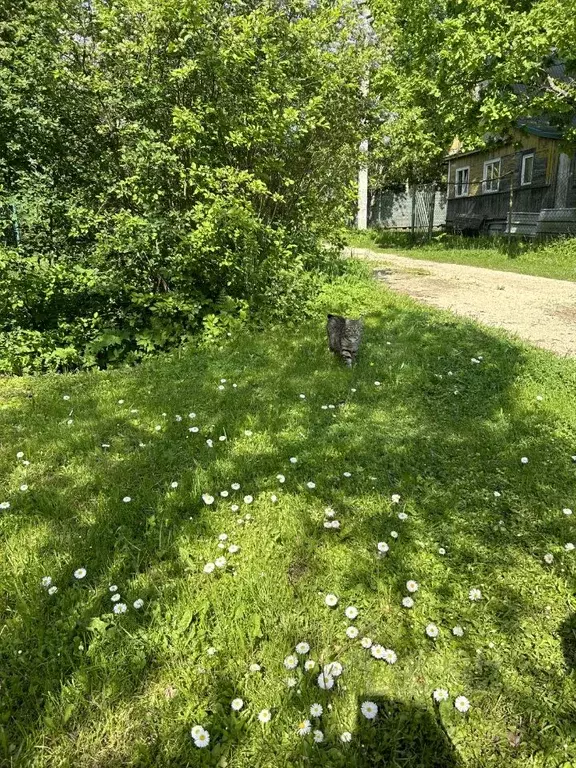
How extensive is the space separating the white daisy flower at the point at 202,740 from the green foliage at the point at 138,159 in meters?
4.24

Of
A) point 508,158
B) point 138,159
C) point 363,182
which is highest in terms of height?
point 508,158

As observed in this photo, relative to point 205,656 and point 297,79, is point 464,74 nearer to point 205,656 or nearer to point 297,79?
point 297,79

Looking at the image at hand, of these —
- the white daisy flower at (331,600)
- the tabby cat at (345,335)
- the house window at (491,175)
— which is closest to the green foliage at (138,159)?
the tabby cat at (345,335)

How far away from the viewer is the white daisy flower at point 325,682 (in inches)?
70.2

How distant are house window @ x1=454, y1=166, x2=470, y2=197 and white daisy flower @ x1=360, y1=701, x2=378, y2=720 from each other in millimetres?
23856

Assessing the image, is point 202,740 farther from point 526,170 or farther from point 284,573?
point 526,170

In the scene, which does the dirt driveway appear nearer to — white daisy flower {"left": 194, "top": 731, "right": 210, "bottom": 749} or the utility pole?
the utility pole

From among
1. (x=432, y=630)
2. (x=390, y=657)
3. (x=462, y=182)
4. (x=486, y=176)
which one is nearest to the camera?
(x=390, y=657)

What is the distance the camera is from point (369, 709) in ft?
5.63

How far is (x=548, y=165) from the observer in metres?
17.0

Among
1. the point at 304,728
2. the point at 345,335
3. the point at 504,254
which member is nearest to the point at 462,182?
the point at 504,254

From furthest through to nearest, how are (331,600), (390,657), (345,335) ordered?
(345,335), (331,600), (390,657)

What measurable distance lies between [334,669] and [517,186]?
20.6 m

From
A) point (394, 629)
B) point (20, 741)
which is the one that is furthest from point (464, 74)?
point (20, 741)
